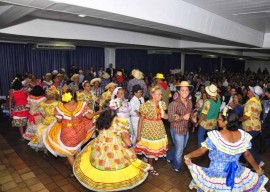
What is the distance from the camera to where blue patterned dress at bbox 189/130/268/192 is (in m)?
2.57

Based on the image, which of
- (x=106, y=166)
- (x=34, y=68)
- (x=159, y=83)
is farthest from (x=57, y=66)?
(x=106, y=166)

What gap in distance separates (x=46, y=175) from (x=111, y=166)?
144 cm

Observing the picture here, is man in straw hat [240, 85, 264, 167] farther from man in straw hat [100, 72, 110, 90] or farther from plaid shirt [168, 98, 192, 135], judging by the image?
man in straw hat [100, 72, 110, 90]

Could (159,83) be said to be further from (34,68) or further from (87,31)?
(34,68)

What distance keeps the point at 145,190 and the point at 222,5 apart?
3.04 m

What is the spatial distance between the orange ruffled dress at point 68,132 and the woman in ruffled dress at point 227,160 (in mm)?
1935

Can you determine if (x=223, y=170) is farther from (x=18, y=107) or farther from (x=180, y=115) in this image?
(x=18, y=107)

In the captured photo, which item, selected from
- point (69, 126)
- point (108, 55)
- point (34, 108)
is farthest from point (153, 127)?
point (108, 55)

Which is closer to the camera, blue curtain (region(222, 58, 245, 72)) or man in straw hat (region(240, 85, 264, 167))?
man in straw hat (region(240, 85, 264, 167))

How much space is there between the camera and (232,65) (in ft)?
80.8

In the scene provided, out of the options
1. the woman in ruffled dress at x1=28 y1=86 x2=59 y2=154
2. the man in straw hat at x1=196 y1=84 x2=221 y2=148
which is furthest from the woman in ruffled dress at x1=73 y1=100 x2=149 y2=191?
the man in straw hat at x1=196 y1=84 x2=221 y2=148

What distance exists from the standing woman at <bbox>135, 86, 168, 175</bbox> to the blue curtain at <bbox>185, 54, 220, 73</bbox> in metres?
13.6

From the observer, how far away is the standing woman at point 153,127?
3.80 metres

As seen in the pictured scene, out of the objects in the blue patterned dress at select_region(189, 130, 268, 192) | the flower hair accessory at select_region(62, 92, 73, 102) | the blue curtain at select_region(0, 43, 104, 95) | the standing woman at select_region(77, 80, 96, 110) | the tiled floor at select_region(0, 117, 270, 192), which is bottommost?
the tiled floor at select_region(0, 117, 270, 192)
